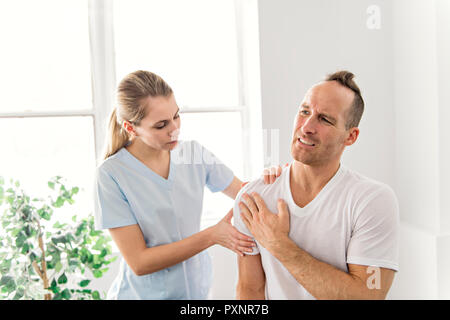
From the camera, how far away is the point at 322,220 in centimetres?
75

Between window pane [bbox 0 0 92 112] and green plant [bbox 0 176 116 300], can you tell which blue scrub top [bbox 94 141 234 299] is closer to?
green plant [bbox 0 176 116 300]

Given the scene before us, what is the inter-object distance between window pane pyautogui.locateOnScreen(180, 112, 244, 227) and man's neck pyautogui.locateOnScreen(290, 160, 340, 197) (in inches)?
10.9

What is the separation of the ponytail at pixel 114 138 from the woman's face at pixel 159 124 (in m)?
0.04

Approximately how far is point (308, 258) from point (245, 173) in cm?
37

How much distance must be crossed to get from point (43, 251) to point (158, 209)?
395 millimetres

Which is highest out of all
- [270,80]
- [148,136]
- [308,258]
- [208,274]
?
[270,80]

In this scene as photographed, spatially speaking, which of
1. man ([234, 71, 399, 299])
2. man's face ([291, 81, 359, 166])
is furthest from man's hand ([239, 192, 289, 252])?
man's face ([291, 81, 359, 166])

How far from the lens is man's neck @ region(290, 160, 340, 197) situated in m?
0.78

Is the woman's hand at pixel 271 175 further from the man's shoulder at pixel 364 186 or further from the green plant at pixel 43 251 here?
the green plant at pixel 43 251

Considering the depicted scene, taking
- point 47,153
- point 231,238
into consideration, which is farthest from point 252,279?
point 47,153

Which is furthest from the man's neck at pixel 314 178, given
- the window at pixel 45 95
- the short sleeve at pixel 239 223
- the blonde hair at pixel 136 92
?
the window at pixel 45 95
